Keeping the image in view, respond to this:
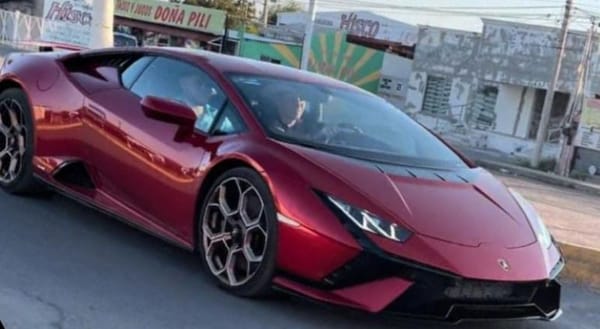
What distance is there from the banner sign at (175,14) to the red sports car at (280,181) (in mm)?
40098

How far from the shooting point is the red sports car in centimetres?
422

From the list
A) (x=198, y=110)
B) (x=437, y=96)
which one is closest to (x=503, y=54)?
(x=437, y=96)

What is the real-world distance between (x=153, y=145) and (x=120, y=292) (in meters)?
1.00

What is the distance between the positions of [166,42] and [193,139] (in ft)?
147

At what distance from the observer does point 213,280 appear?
484 cm

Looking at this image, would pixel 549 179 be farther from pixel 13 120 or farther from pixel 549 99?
pixel 13 120

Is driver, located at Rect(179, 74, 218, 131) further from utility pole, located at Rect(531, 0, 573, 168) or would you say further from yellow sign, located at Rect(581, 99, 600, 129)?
utility pole, located at Rect(531, 0, 573, 168)

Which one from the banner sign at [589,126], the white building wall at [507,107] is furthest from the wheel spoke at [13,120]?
the white building wall at [507,107]

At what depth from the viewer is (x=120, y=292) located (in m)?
4.58

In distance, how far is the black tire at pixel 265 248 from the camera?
4.42m

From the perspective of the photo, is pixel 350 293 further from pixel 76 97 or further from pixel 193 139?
pixel 76 97

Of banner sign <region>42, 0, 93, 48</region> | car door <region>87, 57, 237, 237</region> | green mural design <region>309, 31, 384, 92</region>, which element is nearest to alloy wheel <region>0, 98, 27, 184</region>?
car door <region>87, 57, 237, 237</region>

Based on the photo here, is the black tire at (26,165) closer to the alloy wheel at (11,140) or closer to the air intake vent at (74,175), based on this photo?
the alloy wheel at (11,140)

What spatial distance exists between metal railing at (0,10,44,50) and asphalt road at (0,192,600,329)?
144 feet
